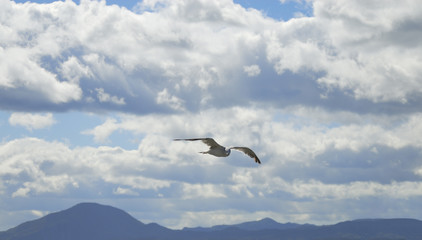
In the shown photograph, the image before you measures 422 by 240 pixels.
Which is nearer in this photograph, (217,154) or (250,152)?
(217,154)

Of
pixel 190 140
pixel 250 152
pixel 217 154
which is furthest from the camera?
pixel 250 152

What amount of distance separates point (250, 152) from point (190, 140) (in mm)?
18005

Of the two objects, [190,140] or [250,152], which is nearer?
[190,140]

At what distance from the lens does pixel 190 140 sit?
5056 cm

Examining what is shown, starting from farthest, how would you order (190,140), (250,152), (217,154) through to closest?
(250,152)
(217,154)
(190,140)


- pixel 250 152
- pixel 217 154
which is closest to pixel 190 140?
pixel 217 154

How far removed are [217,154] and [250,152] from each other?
6.05 meters

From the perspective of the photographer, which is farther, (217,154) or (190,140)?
(217,154)

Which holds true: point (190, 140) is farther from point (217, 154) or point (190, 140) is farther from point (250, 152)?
point (250, 152)

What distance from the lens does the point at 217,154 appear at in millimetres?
62656
